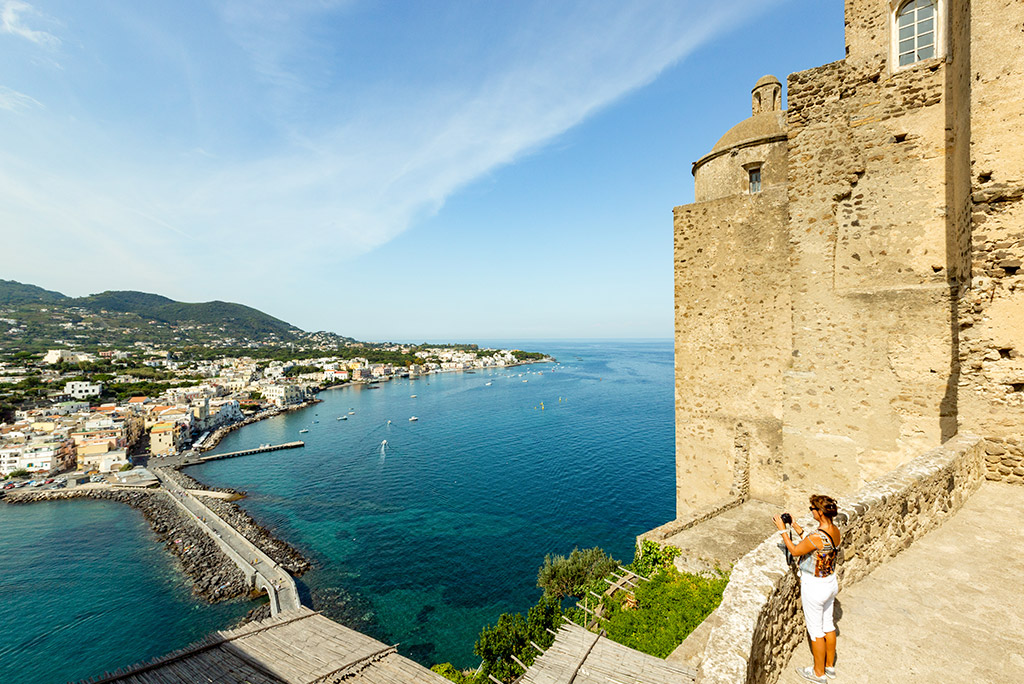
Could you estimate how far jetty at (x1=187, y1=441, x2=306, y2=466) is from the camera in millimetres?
48559

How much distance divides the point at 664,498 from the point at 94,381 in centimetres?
9852

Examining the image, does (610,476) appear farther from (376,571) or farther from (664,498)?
(376,571)

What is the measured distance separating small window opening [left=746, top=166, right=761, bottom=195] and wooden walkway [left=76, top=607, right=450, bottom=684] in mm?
14406

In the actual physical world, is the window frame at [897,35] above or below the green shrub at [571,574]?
above

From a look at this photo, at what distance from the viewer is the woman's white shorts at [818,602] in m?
3.18

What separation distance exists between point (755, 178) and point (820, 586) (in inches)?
379

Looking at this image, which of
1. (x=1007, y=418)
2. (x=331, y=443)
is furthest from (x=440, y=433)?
(x=1007, y=418)

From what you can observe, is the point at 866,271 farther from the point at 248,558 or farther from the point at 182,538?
the point at 182,538

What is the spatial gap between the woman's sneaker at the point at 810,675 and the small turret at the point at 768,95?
12.0m

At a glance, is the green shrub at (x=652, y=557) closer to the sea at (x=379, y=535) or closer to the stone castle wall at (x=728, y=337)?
the stone castle wall at (x=728, y=337)

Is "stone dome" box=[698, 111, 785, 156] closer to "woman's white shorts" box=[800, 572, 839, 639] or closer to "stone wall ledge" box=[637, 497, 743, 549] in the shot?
"stone wall ledge" box=[637, 497, 743, 549]

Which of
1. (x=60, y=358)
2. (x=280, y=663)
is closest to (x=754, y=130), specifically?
(x=280, y=663)

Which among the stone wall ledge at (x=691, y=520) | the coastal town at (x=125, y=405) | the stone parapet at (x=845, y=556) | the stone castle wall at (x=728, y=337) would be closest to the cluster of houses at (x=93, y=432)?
the coastal town at (x=125, y=405)

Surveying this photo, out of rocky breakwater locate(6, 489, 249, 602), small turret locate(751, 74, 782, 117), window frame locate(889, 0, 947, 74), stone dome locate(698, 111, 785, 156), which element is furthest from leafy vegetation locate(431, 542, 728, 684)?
rocky breakwater locate(6, 489, 249, 602)
